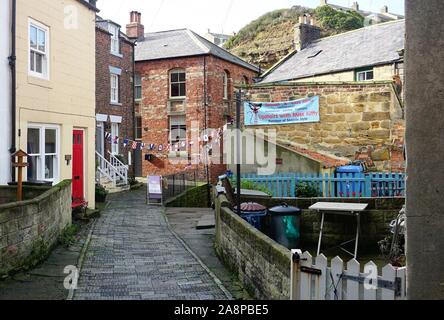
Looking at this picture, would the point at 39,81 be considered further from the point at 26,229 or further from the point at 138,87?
the point at 138,87

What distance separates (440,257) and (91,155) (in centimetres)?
1265

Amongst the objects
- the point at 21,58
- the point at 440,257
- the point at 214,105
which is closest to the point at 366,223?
the point at 440,257

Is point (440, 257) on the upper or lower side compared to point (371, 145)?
lower

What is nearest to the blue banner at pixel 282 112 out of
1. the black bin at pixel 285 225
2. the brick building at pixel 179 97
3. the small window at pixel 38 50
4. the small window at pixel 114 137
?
the small window at pixel 38 50

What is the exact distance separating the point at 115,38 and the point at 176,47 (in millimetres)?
5022

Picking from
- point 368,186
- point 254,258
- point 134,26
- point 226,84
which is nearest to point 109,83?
point 226,84

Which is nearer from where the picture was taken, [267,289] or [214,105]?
[267,289]

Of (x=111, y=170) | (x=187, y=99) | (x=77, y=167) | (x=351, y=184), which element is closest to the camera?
(x=351, y=184)

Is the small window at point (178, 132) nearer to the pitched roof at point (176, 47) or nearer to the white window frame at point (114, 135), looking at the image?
the pitched roof at point (176, 47)

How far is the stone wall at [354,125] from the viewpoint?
51.6 feet

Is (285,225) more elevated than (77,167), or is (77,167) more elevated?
(77,167)

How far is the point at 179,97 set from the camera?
1107 inches
